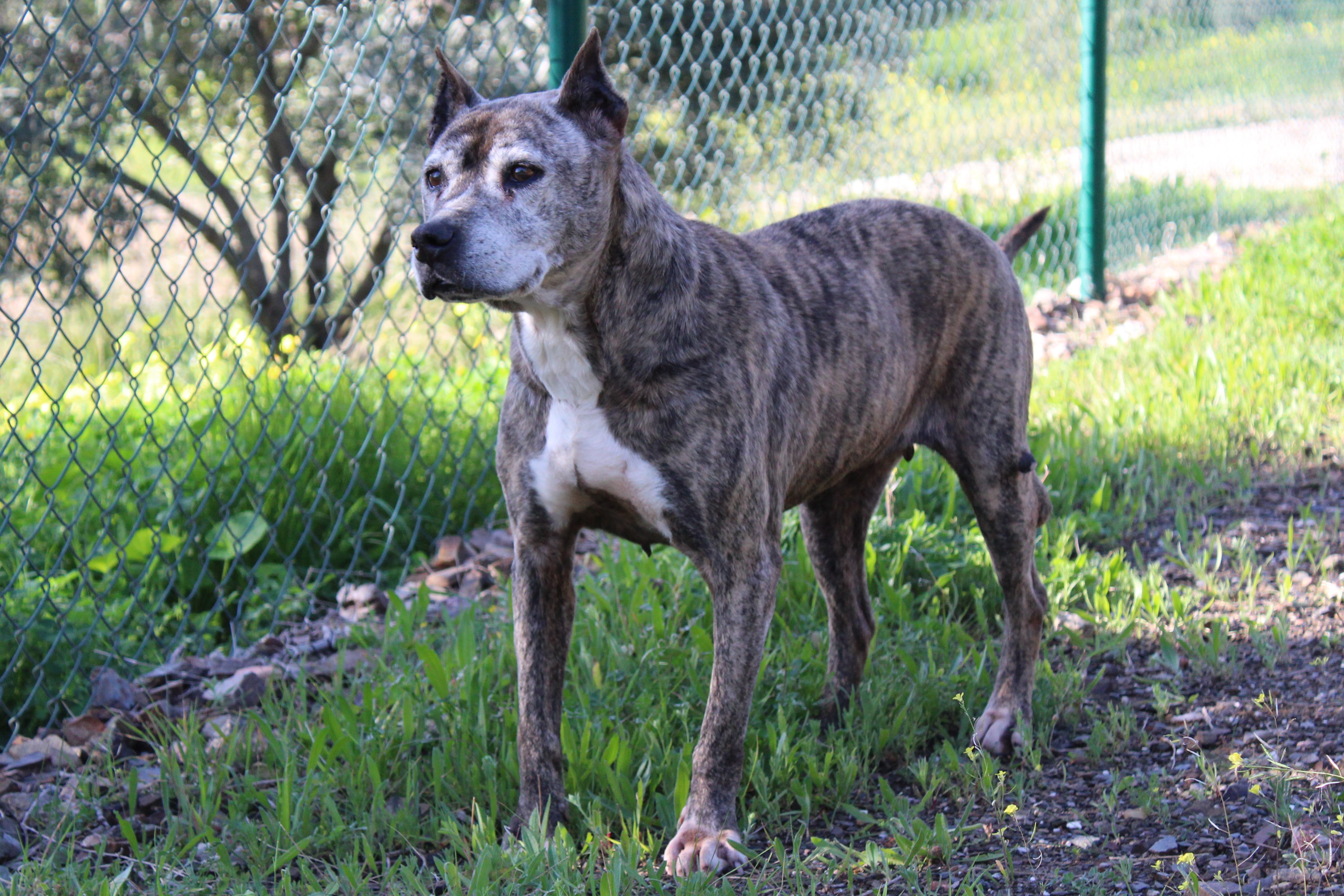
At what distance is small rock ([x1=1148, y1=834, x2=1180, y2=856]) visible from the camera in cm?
245

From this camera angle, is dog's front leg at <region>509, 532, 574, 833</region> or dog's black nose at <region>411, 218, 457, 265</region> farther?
dog's front leg at <region>509, 532, 574, 833</region>

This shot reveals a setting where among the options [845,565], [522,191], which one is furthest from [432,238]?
[845,565]

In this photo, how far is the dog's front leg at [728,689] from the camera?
257 centimetres

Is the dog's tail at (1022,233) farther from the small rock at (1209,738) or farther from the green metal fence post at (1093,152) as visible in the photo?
the green metal fence post at (1093,152)

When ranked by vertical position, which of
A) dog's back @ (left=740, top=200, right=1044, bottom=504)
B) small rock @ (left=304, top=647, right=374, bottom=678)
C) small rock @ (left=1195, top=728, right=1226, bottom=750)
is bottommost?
small rock @ (left=1195, top=728, right=1226, bottom=750)

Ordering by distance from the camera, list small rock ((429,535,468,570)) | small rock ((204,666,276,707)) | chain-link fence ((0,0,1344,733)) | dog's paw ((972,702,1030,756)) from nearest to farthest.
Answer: dog's paw ((972,702,1030,756)), small rock ((204,666,276,707)), chain-link fence ((0,0,1344,733)), small rock ((429,535,468,570))

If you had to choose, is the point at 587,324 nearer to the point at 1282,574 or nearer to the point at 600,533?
the point at 600,533

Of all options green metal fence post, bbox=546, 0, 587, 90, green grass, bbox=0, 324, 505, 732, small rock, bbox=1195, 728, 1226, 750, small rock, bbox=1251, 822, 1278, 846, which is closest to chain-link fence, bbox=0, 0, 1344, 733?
green grass, bbox=0, 324, 505, 732

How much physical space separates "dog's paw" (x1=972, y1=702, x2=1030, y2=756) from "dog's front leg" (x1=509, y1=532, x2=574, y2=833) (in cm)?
99

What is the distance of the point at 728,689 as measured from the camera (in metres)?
2.59

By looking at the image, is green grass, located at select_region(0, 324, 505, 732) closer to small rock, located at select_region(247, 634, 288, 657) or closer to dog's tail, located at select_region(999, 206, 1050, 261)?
small rock, located at select_region(247, 634, 288, 657)

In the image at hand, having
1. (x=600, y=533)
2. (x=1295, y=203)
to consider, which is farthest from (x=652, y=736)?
(x=1295, y=203)

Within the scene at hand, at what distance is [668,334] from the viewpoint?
100 inches

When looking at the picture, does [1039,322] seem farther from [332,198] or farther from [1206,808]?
[1206,808]
